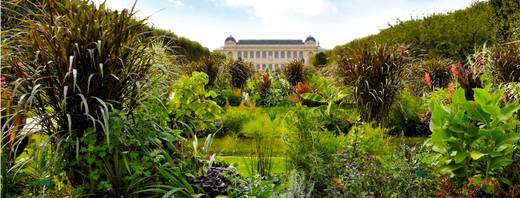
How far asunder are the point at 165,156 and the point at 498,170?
2.02m

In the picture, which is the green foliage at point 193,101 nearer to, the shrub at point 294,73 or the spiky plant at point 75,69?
the spiky plant at point 75,69

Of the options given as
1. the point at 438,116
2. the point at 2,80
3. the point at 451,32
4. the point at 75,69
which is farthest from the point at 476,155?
the point at 451,32

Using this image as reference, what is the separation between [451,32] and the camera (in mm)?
14078

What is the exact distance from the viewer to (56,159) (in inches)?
105

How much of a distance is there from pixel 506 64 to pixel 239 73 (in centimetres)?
805

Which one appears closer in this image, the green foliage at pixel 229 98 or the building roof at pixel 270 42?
the green foliage at pixel 229 98

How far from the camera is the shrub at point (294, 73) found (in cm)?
1278

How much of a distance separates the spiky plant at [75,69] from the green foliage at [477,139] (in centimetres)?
181

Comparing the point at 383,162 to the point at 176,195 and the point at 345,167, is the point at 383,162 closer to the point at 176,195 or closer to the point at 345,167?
the point at 345,167

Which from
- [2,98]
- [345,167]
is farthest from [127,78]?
[345,167]

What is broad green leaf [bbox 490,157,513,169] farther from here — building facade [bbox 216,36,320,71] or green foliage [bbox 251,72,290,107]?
building facade [bbox 216,36,320,71]

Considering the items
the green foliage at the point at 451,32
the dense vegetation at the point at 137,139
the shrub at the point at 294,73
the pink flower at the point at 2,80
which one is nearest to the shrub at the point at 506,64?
the dense vegetation at the point at 137,139

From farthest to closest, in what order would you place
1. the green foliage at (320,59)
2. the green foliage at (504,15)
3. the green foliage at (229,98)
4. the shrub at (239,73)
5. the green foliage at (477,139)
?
the green foliage at (320,59), the shrub at (239,73), the green foliage at (229,98), the green foliage at (504,15), the green foliage at (477,139)

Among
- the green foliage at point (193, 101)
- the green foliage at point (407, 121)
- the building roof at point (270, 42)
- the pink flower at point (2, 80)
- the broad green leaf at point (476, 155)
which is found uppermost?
the building roof at point (270, 42)
